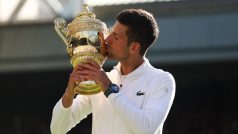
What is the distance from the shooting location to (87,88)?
3.15 meters

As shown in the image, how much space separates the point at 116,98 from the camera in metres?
3.06

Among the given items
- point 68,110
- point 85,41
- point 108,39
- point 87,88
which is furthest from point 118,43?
point 68,110

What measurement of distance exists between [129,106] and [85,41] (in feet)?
1.31

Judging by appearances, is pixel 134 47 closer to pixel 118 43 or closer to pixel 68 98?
pixel 118 43

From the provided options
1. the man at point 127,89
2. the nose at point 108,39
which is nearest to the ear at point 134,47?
the man at point 127,89

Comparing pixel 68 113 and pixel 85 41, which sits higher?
pixel 85 41

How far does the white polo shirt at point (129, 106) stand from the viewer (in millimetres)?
3064

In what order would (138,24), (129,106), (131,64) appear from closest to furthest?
(129,106), (138,24), (131,64)

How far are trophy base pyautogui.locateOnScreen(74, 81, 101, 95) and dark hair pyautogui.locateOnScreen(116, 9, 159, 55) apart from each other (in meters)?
0.27

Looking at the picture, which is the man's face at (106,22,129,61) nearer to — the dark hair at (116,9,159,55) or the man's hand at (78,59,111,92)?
the dark hair at (116,9,159,55)

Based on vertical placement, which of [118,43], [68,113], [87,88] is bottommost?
[68,113]

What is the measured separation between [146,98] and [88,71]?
314mm

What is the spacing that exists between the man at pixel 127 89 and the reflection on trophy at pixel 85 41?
46mm

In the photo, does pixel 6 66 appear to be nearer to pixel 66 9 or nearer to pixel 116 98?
pixel 66 9
